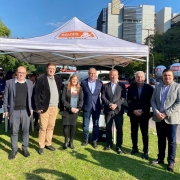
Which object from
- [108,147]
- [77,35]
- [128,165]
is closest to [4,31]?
[77,35]

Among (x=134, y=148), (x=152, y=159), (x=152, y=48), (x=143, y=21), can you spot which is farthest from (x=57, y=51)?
(x=143, y=21)

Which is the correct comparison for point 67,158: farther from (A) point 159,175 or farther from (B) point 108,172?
(A) point 159,175

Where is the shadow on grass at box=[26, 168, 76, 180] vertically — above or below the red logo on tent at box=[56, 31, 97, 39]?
below

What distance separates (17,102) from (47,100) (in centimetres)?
58

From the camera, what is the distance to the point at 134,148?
4.34 metres

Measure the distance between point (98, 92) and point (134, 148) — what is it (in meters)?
1.45

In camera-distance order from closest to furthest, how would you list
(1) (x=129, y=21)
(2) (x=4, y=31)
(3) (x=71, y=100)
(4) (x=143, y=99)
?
(4) (x=143, y=99), (3) (x=71, y=100), (2) (x=4, y=31), (1) (x=129, y=21)

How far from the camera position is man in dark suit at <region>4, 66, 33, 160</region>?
3785mm

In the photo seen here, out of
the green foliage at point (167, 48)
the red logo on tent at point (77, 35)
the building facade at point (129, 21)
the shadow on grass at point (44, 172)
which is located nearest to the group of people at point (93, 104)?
the shadow on grass at point (44, 172)

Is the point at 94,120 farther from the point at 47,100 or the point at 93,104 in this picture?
the point at 47,100

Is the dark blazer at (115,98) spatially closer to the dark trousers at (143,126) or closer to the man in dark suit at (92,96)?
the man in dark suit at (92,96)

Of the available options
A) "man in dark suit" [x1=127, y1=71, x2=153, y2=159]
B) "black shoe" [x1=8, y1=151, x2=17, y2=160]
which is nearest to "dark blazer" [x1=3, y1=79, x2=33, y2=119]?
"black shoe" [x1=8, y1=151, x2=17, y2=160]

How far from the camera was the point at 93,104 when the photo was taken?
4508mm

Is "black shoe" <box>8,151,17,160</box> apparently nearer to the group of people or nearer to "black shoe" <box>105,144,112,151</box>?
the group of people
